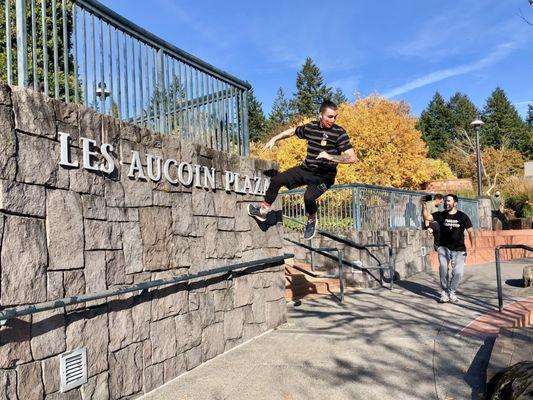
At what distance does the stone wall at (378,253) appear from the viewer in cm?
1000

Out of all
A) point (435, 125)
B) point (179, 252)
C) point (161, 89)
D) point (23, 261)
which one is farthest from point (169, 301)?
point (435, 125)

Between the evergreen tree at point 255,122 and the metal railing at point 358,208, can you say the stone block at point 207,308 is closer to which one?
the metal railing at point 358,208

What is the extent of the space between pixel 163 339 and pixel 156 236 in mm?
941

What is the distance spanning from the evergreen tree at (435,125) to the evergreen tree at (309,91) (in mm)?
18455

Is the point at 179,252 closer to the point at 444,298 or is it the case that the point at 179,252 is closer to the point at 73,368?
the point at 73,368

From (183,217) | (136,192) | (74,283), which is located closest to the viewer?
(74,283)

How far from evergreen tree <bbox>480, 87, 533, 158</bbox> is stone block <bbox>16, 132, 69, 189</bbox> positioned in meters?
68.6

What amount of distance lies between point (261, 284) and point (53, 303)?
331 centimetres

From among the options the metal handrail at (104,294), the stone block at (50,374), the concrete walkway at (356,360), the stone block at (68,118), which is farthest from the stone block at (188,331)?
the stone block at (68,118)

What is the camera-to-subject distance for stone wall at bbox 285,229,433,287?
1000cm

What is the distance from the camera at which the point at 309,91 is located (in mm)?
59750

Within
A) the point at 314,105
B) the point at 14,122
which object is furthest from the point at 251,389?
the point at 314,105

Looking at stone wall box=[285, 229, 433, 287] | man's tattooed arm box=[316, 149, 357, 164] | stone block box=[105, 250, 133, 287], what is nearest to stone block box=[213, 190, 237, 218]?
man's tattooed arm box=[316, 149, 357, 164]

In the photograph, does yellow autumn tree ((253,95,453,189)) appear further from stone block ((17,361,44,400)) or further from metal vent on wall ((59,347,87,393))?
stone block ((17,361,44,400))
